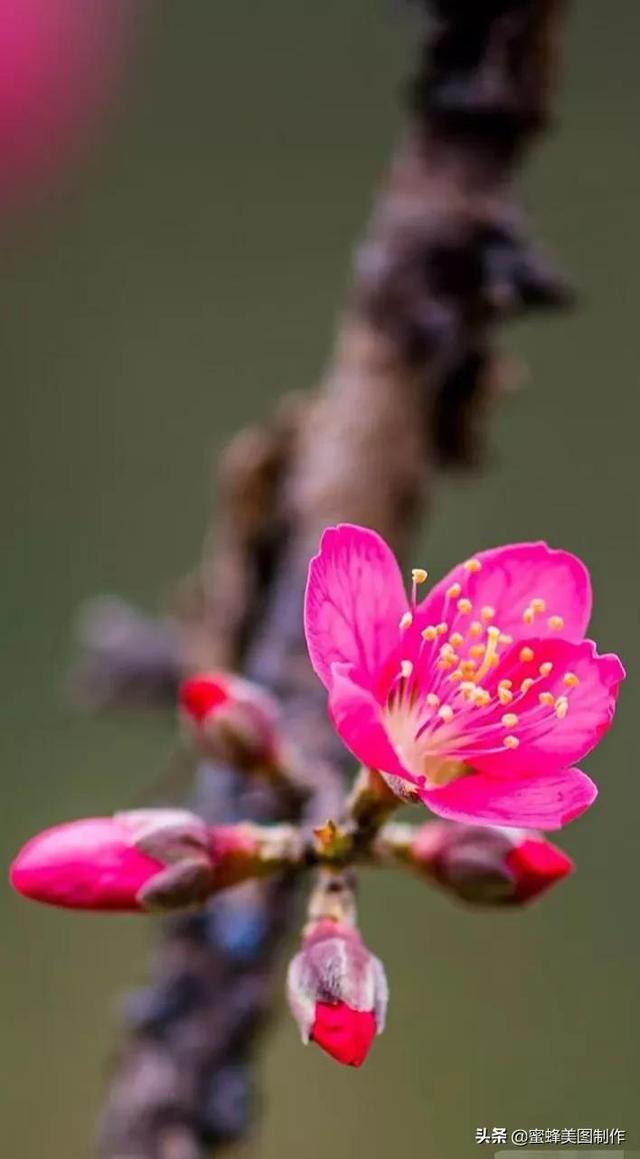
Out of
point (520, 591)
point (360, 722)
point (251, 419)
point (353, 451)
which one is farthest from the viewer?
point (251, 419)

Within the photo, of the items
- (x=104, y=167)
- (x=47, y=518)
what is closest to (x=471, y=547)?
(x=47, y=518)

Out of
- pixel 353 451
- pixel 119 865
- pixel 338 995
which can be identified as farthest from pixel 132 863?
pixel 353 451

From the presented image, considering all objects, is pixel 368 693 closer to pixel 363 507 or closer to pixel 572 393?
pixel 363 507

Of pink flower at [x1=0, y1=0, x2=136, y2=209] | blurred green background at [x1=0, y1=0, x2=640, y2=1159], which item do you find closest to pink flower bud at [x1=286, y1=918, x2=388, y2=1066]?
blurred green background at [x1=0, y1=0, x2=640, y2=1159]

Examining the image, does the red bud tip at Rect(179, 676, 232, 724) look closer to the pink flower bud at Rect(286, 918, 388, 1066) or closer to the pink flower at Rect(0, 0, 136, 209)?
the pink flower bud at Rect(286, 918, 388, 1066)

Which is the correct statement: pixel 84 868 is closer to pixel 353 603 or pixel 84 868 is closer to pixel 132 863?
pixel 132 863

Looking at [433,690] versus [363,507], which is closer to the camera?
[433,690]
